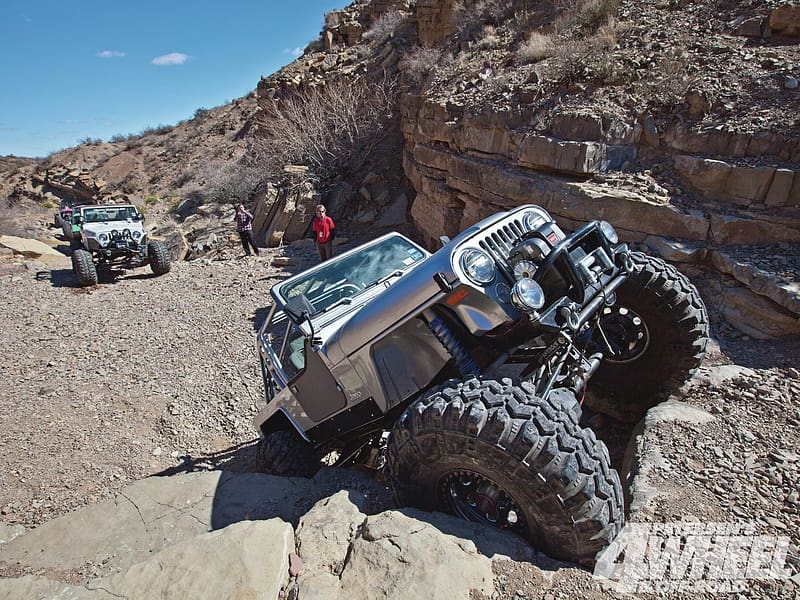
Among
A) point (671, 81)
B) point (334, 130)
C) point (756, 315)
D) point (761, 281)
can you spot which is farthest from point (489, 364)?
point (334, 130)

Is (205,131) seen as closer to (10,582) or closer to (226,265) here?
(226,265)

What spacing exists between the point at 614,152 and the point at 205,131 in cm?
2932

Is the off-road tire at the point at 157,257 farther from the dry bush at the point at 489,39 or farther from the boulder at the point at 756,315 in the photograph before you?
the boulder at the point at 756,315

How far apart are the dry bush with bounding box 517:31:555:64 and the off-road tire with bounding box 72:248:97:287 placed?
10041 mm

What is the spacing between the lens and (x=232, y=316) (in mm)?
8945

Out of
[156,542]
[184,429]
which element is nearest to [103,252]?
[184,429]

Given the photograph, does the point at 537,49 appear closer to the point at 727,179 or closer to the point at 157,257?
the point at 727,179

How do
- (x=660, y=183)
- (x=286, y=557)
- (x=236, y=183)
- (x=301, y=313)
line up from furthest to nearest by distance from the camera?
1. (x=236, y=183)
2. (x=660, y=183)
3. (x=301, y=313)
4. (x=286, y=557)

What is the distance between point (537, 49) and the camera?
31.1 ft

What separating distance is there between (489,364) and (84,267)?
35.5 feet

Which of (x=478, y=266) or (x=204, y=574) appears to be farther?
(x=478, y=266)

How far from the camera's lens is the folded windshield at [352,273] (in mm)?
3606

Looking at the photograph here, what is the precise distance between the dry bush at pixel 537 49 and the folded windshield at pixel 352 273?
7.20 metres

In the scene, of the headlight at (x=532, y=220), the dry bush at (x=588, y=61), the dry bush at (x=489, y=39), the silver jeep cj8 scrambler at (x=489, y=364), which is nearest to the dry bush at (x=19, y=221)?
the dry bush at (x=489, y=39)
